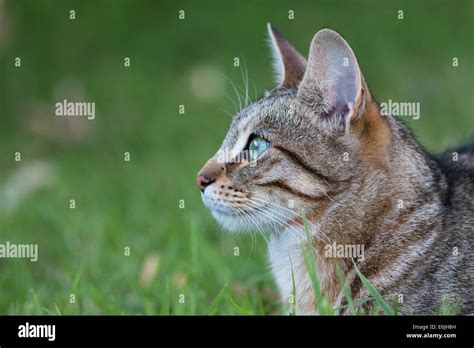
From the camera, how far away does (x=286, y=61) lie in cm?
453

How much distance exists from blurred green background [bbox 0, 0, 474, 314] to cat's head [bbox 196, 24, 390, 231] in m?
0.57

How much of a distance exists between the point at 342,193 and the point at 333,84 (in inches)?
19.5

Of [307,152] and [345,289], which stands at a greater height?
[307,152]

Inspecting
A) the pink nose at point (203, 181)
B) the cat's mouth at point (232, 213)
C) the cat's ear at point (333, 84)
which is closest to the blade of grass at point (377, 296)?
the cat's mouth at point (232, 213)

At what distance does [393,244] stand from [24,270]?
2335 millimetres

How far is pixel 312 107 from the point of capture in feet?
13.1

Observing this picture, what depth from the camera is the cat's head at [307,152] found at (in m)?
3.81

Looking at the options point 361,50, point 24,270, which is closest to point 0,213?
point 24,270

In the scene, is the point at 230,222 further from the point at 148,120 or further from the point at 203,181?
the point at 148,120

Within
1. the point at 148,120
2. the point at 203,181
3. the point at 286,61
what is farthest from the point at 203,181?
the point at 148,120

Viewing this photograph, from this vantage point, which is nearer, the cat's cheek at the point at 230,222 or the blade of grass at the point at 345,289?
the blade of grass at the point at 345,289

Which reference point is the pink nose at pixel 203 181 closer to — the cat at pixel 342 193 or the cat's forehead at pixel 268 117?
the cat at pixel 342 193

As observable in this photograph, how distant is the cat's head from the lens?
3.81 m

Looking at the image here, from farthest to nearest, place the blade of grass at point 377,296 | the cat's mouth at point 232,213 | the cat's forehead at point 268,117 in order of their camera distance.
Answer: the cat's forehead at point 268,117 < the cat's mouth at point 232,213 < the blade of grass at point 377,296
